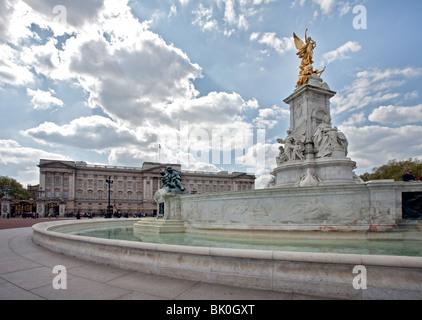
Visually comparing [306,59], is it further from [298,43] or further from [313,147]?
[313,147]

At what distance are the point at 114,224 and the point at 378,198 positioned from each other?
1480 cm

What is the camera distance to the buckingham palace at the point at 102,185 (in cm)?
8338

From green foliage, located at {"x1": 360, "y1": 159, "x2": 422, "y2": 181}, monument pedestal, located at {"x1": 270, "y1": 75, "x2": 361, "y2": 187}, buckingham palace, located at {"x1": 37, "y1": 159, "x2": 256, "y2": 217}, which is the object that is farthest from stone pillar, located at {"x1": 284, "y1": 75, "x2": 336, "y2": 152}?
buckingham palace, located at {"x1": 37, "y1": 159, "x2": 256, "y2": 217}

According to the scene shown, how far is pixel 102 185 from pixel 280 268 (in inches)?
3750

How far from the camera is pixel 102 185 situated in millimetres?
90375

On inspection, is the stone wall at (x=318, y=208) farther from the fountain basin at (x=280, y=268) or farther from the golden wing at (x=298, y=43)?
the golden wing at (x=298, y=43)

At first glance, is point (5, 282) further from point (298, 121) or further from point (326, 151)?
point (298, 121)

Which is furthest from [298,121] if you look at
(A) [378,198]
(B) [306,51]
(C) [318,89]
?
(A) [378,198]

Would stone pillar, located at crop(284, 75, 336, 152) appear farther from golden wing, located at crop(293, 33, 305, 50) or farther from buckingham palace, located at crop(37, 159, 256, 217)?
buckingham palace, located at crop(37, 159, 256, 217)

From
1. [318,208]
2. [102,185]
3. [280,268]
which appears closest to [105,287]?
[280,268]

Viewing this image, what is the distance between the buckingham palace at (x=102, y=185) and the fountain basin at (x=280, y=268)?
76.9 m

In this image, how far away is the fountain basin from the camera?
3.47 meters
